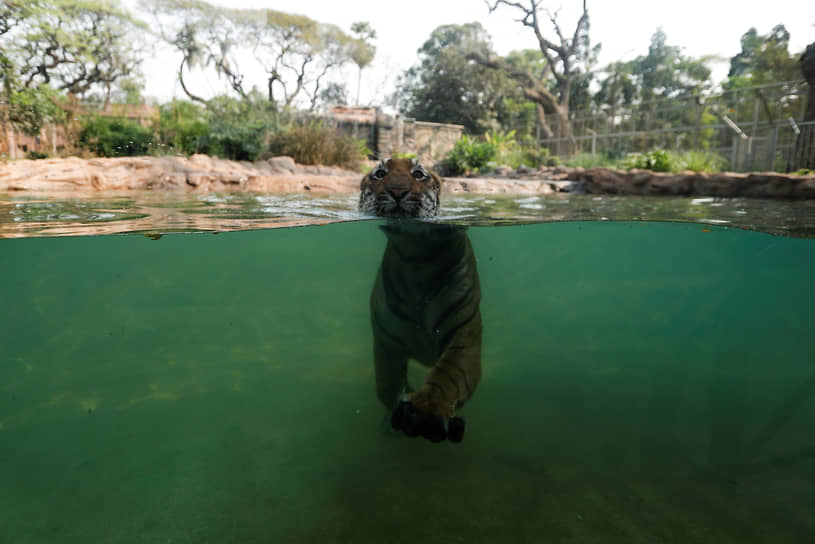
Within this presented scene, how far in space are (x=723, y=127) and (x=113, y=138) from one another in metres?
21.7

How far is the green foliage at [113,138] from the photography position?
15.8 m

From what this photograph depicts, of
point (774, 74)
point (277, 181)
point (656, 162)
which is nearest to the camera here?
point (277, 181)

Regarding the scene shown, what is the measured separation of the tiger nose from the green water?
227cm

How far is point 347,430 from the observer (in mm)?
6359

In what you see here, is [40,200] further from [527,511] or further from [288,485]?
[527,511]

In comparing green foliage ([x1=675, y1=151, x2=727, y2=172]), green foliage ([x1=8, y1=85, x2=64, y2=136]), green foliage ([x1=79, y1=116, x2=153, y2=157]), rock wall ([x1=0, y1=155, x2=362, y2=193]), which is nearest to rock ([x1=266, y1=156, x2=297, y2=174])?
rock wall ([x1=0, y1=155, x2=362, y2=193])

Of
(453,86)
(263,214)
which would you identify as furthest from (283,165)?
(453,86)

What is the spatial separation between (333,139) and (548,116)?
18.1 m

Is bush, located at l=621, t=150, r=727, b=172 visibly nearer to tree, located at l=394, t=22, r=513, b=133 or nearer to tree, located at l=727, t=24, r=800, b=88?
tree, located at l=727, t=24, r=800, b=88

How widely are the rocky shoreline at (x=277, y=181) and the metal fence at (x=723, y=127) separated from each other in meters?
6.25

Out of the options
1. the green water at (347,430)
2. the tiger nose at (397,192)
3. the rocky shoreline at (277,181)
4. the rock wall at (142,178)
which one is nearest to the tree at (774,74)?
the green water at (347,430)

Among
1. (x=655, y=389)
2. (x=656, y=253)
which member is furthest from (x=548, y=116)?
(x=655, y=389)

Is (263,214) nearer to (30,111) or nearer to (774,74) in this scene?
(30,111)

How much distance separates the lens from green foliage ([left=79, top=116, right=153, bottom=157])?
15789 millimetres
